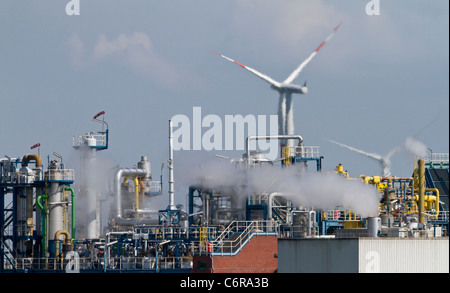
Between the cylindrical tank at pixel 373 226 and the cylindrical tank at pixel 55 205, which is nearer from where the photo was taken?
the cylindrical tank at pixel 373 226

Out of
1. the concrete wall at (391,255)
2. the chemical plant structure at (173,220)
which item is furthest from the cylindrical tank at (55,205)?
the concrete wall at (391,255)

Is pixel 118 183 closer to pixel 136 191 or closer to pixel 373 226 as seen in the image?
pixel 136 191

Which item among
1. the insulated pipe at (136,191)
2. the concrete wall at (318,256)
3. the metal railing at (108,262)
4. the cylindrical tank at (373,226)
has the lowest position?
the metal railing at (108,262)

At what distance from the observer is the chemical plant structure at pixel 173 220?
301ft

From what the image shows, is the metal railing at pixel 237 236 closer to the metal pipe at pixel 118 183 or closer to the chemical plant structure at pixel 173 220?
the chemical plant structure at pixel 173 220

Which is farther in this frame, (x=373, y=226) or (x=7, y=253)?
(x=7, y=253)

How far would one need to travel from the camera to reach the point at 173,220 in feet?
360

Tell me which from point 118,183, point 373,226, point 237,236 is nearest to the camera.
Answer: point 373,226

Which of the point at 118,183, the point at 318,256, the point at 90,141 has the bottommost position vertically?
the point at 318,256

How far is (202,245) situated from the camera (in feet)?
305

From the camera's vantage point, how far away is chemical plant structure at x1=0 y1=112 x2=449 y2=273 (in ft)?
301

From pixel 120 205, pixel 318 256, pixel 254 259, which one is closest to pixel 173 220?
pixel 120 205
